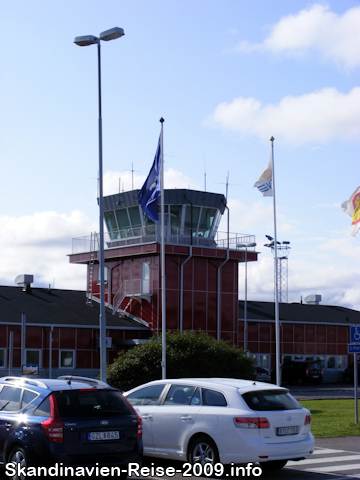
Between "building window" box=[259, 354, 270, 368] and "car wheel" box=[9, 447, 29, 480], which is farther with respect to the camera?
"building window" box=[259, 354, 270, 368]

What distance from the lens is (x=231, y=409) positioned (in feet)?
35.5

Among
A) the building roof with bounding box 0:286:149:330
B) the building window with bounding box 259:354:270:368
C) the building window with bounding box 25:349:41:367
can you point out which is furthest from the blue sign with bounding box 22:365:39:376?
the building window with bounding box 259:354:270:368

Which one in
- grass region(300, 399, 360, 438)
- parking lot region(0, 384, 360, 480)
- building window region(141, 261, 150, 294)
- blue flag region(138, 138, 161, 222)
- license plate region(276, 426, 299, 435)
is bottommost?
grass region(300, 399, 360, 438)

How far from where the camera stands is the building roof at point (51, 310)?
38500 mm

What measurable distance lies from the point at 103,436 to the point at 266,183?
21.2 m

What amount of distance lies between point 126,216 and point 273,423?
108 feet

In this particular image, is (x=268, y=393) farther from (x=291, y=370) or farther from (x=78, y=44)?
(x=291, y=370)

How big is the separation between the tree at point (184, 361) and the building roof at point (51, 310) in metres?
12.3

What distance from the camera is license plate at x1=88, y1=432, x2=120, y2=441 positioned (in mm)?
9281

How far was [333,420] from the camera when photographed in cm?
2031

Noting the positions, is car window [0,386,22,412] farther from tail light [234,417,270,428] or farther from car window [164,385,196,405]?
tail light [234,417,270,428]

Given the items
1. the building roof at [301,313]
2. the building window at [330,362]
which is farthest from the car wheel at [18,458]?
the building window at [330,362]

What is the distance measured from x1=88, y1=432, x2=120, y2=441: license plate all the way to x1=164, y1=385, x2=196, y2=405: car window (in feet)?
7.51

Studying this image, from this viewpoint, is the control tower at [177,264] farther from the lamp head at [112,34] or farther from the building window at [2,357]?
the lamp head at [112,34]
